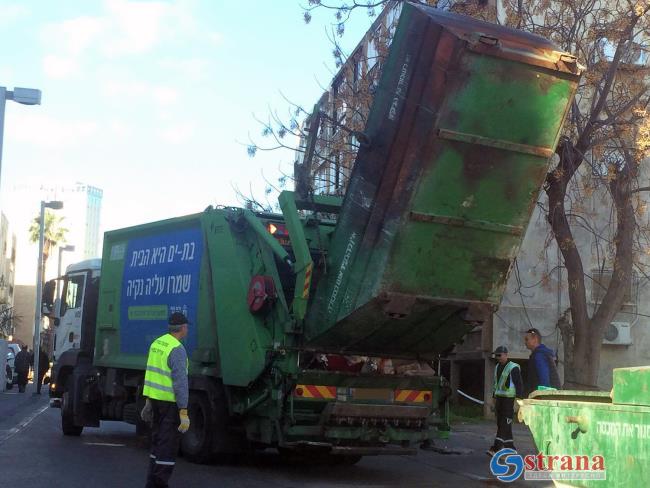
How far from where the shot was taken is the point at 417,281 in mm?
8469

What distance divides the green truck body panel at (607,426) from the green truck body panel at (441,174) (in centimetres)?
189

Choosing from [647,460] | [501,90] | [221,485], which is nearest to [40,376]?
[221,485]

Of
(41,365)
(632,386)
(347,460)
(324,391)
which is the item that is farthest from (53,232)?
(632,386)

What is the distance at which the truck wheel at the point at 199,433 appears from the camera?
10.2m

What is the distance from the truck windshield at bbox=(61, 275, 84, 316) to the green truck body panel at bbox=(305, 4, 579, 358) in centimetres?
636

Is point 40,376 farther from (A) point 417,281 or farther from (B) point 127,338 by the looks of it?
(A) point 417,281

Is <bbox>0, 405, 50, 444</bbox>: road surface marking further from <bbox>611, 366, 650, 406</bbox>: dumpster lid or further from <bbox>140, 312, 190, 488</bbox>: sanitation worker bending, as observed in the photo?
<bbox>611, 366, 650, 406</bbox>: dumpster lid

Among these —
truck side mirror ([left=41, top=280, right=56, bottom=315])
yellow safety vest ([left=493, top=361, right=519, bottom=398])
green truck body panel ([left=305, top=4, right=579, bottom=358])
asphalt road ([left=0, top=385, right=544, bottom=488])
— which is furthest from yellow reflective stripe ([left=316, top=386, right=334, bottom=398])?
truck side mirror ([left=41, top=280, right=56, bottom=315])

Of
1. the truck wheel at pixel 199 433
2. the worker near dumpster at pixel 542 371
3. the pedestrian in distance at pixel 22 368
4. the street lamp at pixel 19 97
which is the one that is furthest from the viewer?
the pedestrian in distance at pixel 22 368

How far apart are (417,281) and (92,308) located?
23.3 ft

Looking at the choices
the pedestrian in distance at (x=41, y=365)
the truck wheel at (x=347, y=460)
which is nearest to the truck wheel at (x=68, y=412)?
the truck wheel at (x=347, y=460)

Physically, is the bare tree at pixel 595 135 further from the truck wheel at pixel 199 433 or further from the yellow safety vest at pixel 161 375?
the yellow safety vest at pixel 161 375

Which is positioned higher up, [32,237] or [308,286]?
[32,237]

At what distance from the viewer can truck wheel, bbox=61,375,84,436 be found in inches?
527
